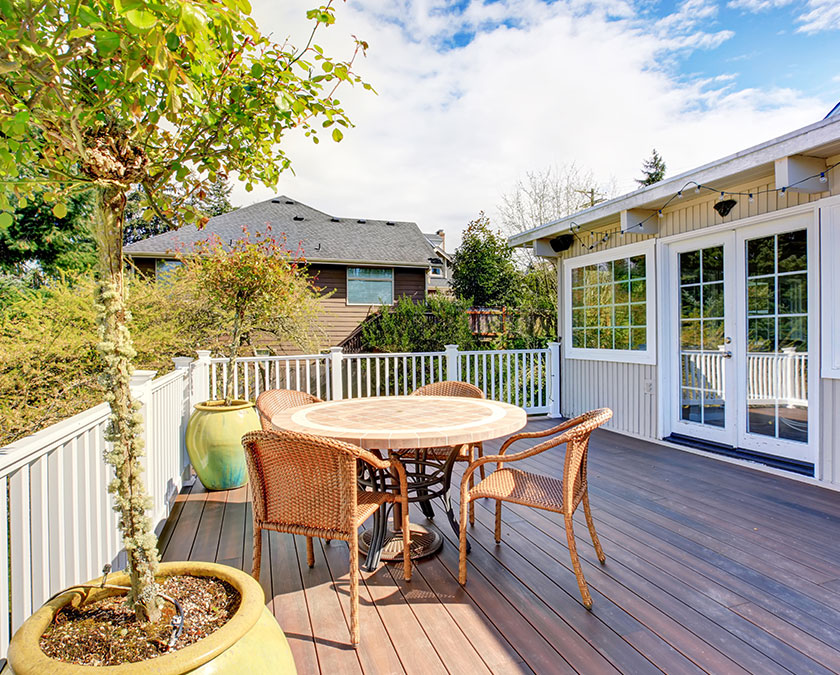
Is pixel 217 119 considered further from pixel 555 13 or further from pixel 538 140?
pixel 538 140

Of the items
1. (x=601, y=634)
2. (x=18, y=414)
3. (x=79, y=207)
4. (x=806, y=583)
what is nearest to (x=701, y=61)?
(x=806, y=583)

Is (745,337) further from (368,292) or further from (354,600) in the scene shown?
(368,292)

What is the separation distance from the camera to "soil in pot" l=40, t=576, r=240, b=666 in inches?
44.4

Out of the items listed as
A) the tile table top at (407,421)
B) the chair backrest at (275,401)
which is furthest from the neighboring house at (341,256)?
the tile table top at (407,421)

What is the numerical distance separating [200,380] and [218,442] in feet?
3.47

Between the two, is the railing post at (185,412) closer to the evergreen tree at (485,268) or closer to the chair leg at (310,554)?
the chair leg at (310,554)

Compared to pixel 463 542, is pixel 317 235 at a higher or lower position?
higher

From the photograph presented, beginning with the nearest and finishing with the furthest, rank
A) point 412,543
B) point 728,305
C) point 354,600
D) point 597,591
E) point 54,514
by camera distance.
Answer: point 54,514 < point 354,600 < point 597,591 < point 412,543 < point 728,305

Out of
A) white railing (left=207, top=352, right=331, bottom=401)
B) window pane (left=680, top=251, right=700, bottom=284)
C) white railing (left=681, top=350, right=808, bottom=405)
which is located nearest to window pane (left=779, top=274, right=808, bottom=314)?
white railing (left=681, top=350, right=808, bottom=405)

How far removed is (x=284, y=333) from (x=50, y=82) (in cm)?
744

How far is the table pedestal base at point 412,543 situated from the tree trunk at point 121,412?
1.61 m

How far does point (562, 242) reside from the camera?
20.8 ft

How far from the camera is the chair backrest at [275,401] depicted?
10.5 feet

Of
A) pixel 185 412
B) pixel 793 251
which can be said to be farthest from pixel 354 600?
pixel 793 251
